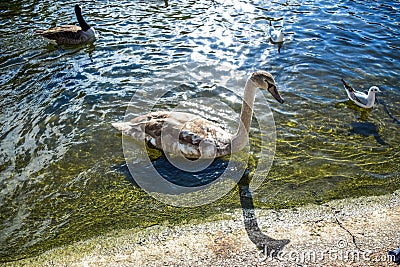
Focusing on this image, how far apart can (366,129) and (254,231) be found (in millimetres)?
3886

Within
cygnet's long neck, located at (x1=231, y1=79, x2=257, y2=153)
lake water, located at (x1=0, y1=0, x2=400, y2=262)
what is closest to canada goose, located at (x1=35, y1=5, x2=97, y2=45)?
lake water, located at (x1=0, y1=0, x2=400, y2=262)

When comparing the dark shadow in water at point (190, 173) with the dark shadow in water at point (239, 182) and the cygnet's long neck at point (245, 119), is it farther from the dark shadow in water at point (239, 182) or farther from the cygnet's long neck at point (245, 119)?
the cygnet's long neck at point (245, 119)

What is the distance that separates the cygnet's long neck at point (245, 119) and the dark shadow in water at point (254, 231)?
892 mm

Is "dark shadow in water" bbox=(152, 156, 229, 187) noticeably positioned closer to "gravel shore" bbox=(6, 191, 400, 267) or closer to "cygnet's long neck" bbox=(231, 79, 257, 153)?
"cygnet's long neck" bbox=(231, 79, 257, 153)

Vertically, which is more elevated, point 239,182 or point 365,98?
point 365,98

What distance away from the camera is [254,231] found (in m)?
5.49

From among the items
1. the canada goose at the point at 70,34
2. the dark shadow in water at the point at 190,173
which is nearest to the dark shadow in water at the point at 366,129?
the dark shadow in water at the point at 190,173

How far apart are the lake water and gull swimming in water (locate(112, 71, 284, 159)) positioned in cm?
75

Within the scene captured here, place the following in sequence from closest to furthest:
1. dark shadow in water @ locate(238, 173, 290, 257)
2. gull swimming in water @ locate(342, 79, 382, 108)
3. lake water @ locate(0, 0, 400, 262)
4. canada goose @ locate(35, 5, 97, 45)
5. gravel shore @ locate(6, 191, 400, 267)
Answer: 1. gravel shore @ locate(6, 191, 400, 267)
2. dark shadow in water @ locate(238, 173, 290, 257)
3. lake water @ locate(0, 0, 400, 262)
4. gull swimming in water @ locate(342, 79, 382, 108)
5. canada goose @ locate(35, 5, 97, 45)

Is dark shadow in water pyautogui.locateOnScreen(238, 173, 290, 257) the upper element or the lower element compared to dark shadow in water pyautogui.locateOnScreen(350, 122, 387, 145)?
upper

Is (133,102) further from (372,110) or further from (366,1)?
(366,1)

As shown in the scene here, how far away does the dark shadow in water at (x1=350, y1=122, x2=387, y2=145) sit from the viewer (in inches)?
307

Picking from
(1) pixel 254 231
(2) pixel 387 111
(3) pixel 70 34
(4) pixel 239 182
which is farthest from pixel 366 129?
(3) pixel 70 34

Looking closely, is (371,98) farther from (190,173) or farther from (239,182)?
(190,173)
